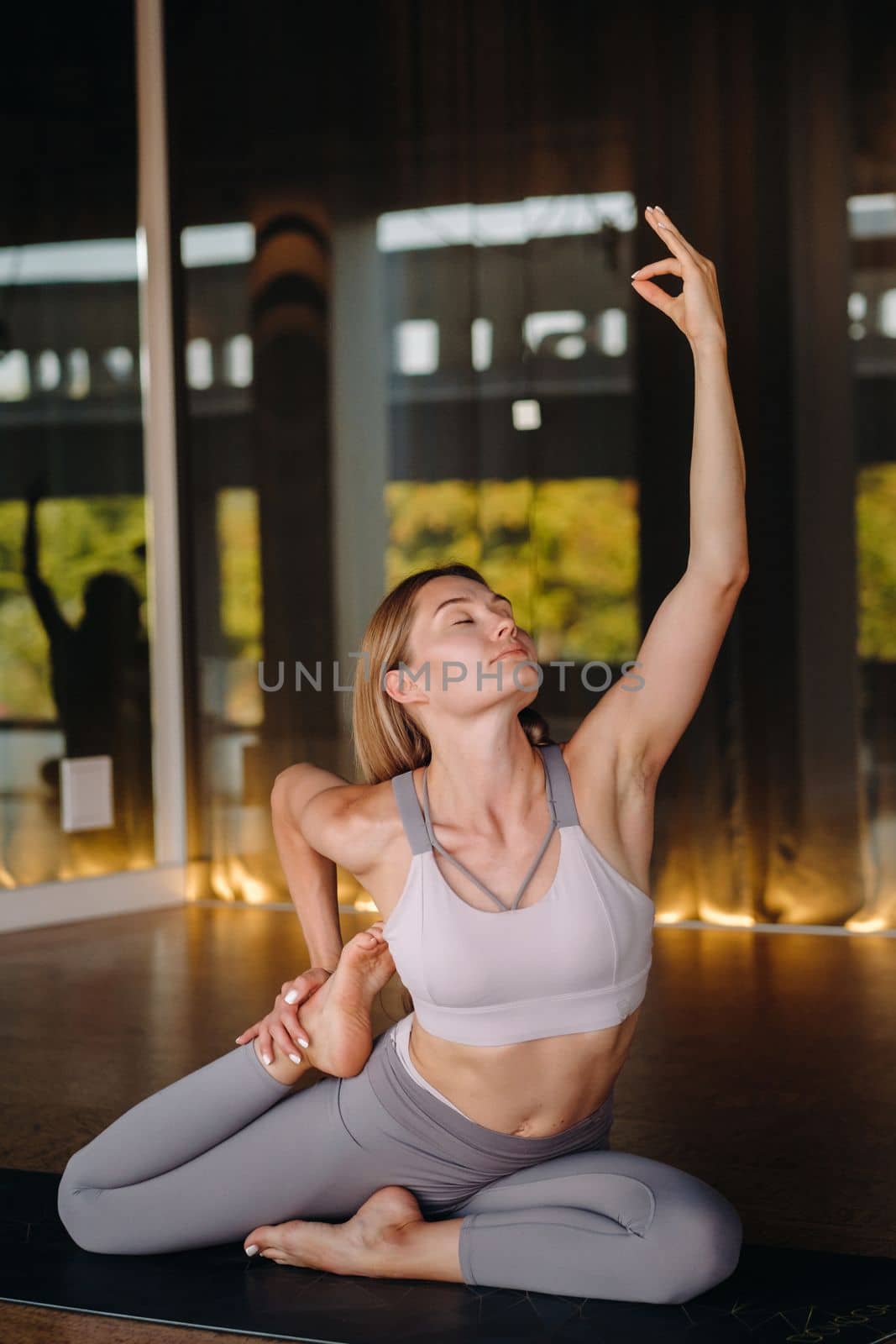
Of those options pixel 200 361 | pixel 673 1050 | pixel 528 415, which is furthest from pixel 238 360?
pixel 673 1050

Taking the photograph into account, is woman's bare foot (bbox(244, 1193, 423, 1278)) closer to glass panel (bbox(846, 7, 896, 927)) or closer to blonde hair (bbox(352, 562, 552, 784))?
blonde hair (bbox(352, 562, 552, 784))

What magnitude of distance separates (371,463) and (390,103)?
3.61 ft

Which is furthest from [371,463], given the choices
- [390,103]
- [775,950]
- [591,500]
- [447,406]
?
[775,950]

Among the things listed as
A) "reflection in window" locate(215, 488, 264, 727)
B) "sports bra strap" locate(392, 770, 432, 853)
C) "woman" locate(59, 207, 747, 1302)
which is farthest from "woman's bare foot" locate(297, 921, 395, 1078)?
"reflection in window" locate(215, 488, 264, 727)

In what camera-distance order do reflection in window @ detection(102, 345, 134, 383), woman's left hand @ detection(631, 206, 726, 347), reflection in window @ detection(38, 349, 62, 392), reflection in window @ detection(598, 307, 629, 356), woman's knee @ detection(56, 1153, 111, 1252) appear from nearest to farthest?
woman's left hand @ detection(631, 206, 726, 347) < woman's knee @ detection(56, 1153, 111, 1252) < reflection in window @ detection(598, 307, 629, 356) < reflection in window @ detection(38, 349, 62, 392) < reflection in window @ detection(102, 345, 134, 383)

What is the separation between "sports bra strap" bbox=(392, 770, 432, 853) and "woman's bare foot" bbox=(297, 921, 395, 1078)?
0.11 meters

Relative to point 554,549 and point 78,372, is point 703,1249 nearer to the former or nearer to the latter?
point 554,549

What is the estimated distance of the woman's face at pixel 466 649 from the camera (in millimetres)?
1842

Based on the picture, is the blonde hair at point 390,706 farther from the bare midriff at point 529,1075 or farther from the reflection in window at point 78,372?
the reflection in window at point 78,372

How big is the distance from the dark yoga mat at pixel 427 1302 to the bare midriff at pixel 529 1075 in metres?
0.21

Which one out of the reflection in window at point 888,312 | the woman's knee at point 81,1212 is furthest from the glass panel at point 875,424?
the woman's knee at point 81,1212

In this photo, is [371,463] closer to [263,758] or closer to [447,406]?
[447,406]

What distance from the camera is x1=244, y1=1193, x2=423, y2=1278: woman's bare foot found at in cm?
196

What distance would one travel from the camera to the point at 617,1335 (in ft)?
5.86
